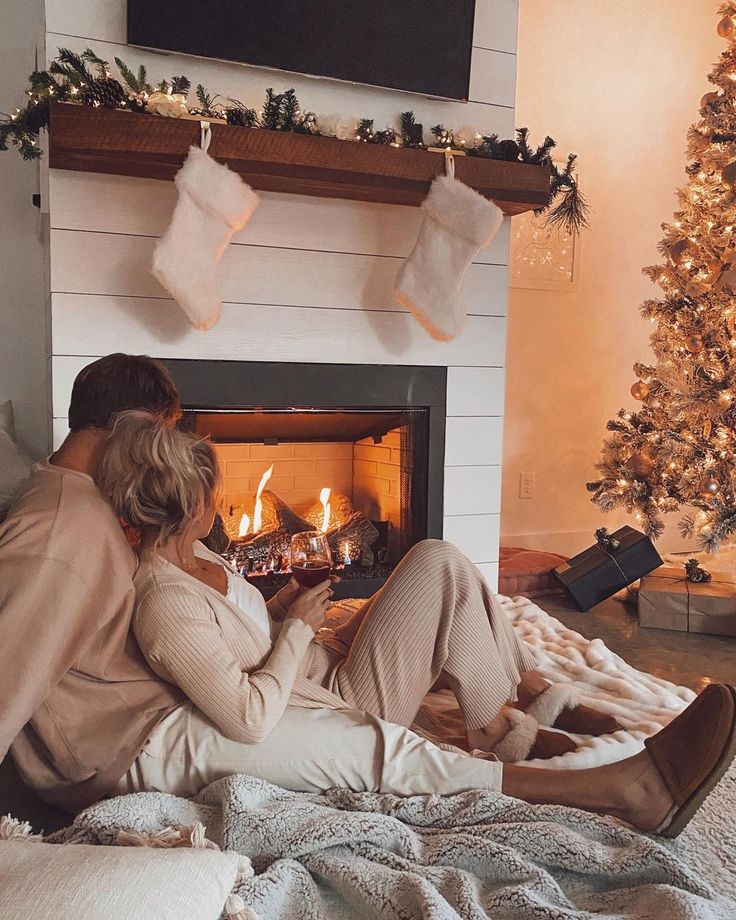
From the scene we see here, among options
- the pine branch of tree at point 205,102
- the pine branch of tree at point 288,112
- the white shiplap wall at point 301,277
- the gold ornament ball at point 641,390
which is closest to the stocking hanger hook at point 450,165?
the white shiplap wall at point 301,277

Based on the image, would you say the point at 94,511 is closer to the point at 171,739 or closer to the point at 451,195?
the point at 171,739

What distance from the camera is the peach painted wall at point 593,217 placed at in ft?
12.6

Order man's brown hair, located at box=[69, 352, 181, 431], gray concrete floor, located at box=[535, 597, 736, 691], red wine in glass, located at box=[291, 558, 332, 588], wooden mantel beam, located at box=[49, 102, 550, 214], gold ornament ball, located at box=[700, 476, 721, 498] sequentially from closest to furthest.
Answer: man's brown hair, located at box=[69, 352, 181, 431] < red wine in glass, located at box=[291, 558, 332, 588] < wooden mantel beam, located at box=[49, 102, 550, 214] < gray concrete floor, located at box=[535, 597, 736, 691] < gold ornament ball, located at box=[700, 476, 721, 498]

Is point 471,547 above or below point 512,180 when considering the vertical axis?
below

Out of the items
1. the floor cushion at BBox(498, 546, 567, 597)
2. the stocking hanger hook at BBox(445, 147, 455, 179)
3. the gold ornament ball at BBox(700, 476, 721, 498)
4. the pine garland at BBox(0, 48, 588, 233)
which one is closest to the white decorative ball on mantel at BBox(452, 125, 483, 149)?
the pine garland at BBox(0, 48, 588, 233)

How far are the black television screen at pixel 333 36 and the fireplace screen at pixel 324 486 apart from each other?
1.01 meters

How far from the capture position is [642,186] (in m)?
4.08

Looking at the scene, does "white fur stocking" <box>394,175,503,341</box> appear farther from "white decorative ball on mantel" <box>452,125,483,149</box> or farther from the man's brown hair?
the man's brown hair

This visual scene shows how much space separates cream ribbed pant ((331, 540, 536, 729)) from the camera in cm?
159

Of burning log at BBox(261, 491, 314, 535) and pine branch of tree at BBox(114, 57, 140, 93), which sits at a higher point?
pine branch of tree at BBox(114, 57, 140, 93)

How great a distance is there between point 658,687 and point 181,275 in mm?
1615

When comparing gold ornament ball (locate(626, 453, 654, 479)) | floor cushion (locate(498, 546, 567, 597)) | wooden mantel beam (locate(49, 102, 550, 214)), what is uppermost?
wooden mantel beam (locate(49, 102, 550, 214))

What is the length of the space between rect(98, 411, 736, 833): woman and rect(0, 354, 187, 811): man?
1.7 inches

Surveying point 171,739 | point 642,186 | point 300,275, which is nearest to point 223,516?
point 300,275
